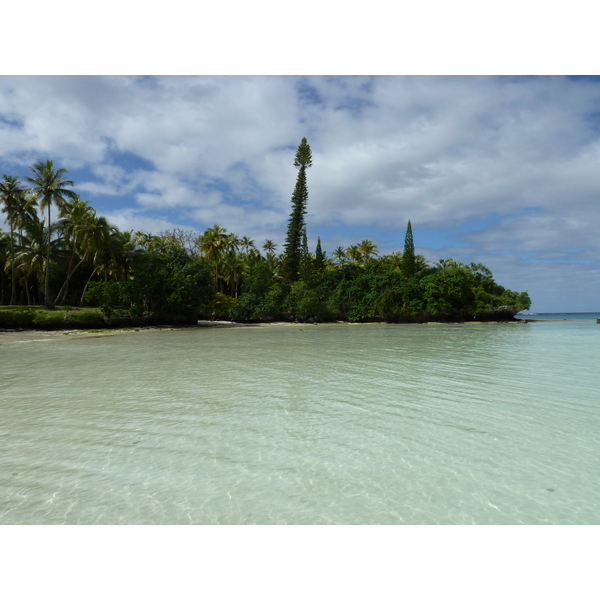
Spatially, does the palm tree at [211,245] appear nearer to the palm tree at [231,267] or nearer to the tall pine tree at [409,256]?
the palm tree at [231,267]

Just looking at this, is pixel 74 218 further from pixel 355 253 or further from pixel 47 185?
pixel 355 253

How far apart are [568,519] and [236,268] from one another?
44.2m

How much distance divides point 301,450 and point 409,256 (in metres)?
52.1

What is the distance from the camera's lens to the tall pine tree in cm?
5059

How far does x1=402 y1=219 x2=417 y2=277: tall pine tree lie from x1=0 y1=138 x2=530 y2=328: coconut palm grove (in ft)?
0.60

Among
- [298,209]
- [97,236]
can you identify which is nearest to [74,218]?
[97,236]

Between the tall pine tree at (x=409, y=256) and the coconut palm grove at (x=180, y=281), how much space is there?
18cm

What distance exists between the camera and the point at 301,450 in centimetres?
411

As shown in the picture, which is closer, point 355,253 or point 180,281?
point 180,281

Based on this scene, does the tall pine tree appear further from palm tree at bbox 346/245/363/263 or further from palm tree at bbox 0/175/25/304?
palm tree at bbox 0/175/25/304

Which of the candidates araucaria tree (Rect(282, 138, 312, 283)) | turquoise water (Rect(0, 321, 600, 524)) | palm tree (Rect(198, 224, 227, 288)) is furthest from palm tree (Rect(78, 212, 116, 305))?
turquoise water (Rect(0, 321, 600, 524))

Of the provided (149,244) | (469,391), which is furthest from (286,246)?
(469,391)

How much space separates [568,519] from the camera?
2.82 meters
